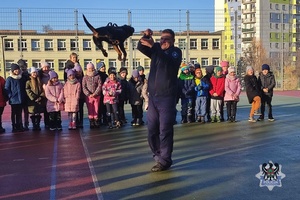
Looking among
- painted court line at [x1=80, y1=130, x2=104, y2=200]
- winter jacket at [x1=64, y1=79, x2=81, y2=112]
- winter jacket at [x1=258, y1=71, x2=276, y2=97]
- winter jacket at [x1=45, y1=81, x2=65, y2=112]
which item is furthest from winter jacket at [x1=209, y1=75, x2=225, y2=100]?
painted court line at [x1=80, y1=130, x2=104, y2=200]

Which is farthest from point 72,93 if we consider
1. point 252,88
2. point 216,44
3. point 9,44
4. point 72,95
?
point 216,44

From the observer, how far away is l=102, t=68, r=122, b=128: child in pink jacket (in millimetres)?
9922

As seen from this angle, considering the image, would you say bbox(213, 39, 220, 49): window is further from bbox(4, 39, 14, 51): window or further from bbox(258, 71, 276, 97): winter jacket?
bbox(258, 71, 276, 97): winter jacket

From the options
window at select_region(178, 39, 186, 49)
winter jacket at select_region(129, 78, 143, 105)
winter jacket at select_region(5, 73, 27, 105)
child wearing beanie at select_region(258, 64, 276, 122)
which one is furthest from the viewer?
window at select_region(178, 39, 186, 49)

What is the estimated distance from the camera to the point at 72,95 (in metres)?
9.80

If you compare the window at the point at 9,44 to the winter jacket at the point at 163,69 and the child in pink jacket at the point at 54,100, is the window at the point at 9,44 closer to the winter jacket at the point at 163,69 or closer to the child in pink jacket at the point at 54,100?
the child in pink jacket at the point at 54,100

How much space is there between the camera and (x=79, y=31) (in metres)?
17.2

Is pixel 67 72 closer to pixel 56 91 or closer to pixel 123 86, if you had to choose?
pixel 56 91

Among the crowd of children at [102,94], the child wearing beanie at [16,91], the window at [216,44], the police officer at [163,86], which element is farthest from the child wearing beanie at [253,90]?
the window at [216,44]

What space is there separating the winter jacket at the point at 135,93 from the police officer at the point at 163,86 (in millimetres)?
4662

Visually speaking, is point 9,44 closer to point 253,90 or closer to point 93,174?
point 253,90

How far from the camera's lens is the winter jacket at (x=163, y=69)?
566 centimetres

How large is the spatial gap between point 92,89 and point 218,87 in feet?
11.2

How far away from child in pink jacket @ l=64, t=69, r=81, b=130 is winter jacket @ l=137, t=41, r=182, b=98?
14.6 ft
